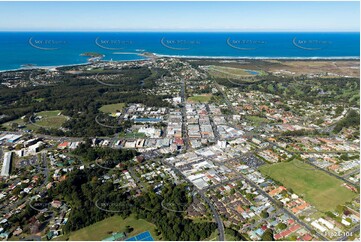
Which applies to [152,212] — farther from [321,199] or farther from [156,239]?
[321,199]

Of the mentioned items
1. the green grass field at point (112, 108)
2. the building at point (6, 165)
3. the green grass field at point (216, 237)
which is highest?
the green grass field at point (216, 237)

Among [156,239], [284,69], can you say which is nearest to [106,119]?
[156,239]

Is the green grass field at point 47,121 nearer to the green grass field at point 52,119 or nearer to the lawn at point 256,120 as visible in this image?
the green grass field at point 52,119

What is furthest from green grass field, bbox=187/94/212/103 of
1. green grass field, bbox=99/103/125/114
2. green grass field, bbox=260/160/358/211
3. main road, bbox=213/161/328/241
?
main road, bbox=213/161/328/241

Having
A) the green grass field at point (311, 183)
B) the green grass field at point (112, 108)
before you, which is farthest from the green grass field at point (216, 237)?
the green grass field at point (112, 108)

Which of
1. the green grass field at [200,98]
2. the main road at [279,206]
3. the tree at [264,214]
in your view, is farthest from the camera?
the green grass field at [200,98]

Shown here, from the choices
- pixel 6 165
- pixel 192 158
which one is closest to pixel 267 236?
pixel 192 158

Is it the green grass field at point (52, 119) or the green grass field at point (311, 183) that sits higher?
the green grass field at point (311, 183)

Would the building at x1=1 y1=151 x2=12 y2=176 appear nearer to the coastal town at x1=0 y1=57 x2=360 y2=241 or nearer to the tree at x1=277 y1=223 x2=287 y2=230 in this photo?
the coastal town at x1=0 y1=57 x2=360 y2=241
